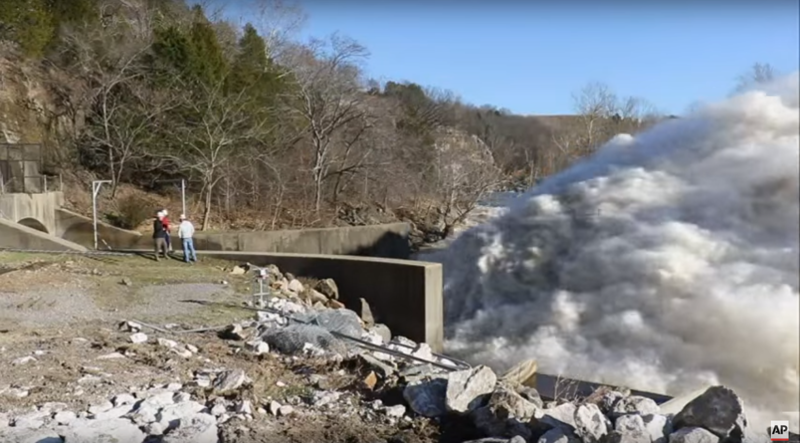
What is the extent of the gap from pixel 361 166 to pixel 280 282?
1869 cm

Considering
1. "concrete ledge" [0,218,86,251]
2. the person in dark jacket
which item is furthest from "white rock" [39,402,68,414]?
"concrete ledge" [0,218,86,251]

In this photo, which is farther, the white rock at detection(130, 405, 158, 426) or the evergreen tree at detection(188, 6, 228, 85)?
the evergreen tree at detection(188, 6, 228, 85)

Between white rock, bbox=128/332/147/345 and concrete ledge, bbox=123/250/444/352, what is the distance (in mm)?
4580

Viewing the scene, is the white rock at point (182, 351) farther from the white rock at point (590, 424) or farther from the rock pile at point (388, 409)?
the white rock at point (590, 424)

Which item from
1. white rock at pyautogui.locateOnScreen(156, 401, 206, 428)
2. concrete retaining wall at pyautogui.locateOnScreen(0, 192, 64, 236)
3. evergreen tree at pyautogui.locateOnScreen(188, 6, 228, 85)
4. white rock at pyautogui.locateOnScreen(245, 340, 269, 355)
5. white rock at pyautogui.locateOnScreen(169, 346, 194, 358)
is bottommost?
white rock at pyautogui.locateOnScreen(156, 401, 206, 428)

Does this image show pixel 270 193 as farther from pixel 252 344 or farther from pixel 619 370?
pixel 619 370

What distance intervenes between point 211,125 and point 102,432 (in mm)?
23494

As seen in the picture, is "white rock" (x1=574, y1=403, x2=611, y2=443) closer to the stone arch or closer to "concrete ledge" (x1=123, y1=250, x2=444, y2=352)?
"concrete ledge" (x1=123, y1=250, x2=444, y2=352)

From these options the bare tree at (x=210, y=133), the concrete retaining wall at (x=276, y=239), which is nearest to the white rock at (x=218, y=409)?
the concrete retaining wall at (x=276, y=239)

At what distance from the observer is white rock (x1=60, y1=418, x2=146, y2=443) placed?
18.0 feet

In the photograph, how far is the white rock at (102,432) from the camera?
5500 millimetres

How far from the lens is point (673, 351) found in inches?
252

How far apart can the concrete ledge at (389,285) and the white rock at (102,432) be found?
6341mm

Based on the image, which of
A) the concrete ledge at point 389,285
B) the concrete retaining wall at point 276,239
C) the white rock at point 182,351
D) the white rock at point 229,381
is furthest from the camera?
the concrete retaining wall at point 276,239
